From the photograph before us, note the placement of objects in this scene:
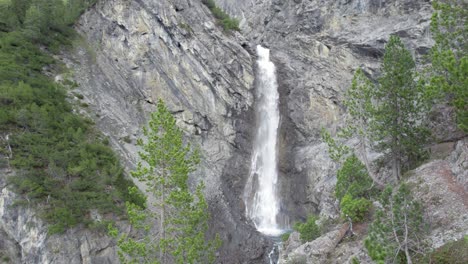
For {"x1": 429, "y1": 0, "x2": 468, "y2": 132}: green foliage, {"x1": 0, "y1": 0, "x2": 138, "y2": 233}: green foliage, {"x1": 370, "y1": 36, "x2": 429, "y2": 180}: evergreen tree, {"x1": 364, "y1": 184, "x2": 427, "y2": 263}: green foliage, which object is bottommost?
{"x1": 0, "y1": 0, "x2": 138, "y2": 233}: green foliage

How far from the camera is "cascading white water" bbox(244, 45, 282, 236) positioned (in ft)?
113

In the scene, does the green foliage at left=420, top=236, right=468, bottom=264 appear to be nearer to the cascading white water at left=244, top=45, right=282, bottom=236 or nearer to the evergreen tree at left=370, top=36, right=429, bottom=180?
the evergreen tree at left=370, top=36, right=429, bottom=180

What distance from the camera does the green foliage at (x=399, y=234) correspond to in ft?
31.8

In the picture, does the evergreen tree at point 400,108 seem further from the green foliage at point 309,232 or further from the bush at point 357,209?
the green foliage at point 309,232

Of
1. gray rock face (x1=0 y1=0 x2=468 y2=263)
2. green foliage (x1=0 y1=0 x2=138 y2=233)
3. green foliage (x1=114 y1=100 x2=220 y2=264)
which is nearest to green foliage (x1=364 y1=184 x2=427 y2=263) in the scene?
green foliage (x1=114 y1=100 x2=220 y2=264)

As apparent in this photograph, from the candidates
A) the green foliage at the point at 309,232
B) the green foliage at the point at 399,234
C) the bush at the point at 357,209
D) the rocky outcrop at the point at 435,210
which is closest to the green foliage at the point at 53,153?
the green foliage at the point at 309,232

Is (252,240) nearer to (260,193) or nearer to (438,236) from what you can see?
(260,193)

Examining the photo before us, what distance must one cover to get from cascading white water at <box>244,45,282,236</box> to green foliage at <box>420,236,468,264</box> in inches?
875

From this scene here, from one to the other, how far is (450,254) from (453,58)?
6.75 m

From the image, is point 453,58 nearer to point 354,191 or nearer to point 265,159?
point 354,191

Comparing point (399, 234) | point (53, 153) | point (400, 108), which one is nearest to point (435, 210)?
point (399, 234)

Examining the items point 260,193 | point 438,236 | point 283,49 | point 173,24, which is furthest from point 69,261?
Answer: point 283,49

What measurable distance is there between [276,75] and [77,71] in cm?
2321

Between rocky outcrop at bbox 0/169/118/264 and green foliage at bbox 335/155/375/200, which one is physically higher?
green foliage at bbox 335/155/375/200
